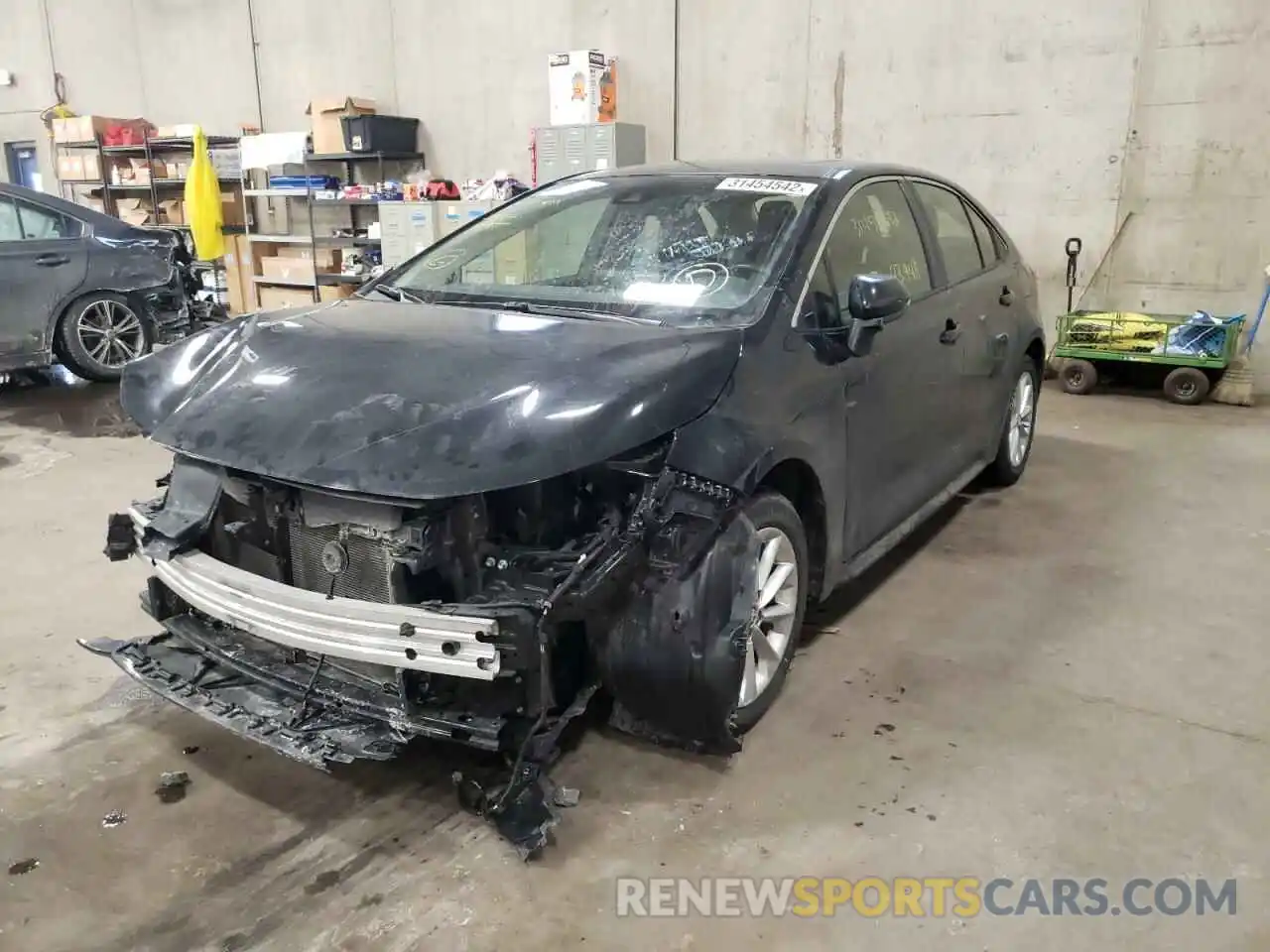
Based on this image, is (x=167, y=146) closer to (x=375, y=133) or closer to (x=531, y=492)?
(x=375, y=133)

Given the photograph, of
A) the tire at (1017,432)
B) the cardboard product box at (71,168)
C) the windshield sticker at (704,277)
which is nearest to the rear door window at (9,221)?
the windshield sticker at (704,277)

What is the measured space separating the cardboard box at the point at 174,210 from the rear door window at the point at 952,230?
33.8ft

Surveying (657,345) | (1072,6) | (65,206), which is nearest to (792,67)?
(1072,6)

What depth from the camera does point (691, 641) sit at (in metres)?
2.19

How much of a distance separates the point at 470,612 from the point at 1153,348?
19.6ft

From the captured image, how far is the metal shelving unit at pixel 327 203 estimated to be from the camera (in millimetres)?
9602

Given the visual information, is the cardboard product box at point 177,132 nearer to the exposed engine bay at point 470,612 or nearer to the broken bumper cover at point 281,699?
the broken bumper cover at point 281,699

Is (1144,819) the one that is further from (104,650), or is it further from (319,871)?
(104,650)

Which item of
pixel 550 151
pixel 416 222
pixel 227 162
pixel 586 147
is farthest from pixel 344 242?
pixel 586 147

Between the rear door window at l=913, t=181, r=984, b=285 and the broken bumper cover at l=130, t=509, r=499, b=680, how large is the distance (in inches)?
92.8

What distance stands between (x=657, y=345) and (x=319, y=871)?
4.47ft

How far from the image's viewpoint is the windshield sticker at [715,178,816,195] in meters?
2.90

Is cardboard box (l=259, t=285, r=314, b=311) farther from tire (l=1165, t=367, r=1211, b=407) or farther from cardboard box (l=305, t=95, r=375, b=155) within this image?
tire (l=1165, t=367, r=1211, b=407)

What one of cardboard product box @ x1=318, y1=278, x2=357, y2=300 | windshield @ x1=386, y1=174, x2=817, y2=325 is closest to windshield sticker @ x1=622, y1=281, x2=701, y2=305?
windshield @ x1=386, y1=174, x2=817, y2=325
